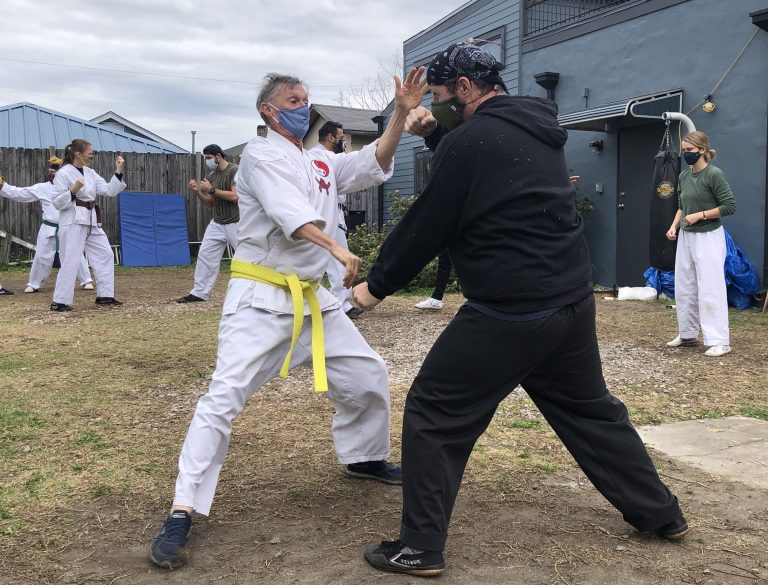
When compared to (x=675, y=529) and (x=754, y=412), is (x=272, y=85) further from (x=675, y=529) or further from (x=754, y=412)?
(x=754, y=412)

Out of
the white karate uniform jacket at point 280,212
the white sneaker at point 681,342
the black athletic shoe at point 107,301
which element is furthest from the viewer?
the black athletic shoe at point 107,301

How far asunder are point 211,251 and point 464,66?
26.3 feet

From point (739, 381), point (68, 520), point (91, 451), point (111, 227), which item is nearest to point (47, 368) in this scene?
point (91, 451)

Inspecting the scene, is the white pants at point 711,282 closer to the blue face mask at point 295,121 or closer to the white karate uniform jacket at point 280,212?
the white karate uniform jacket at point 280,212

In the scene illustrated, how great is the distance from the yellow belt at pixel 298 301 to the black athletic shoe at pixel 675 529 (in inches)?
60.3

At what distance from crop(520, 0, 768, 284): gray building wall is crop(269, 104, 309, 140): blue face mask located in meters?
8.18

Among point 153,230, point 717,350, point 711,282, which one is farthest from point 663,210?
point 153,230

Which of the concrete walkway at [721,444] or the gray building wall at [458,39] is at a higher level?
the gray building wall at [458,39]

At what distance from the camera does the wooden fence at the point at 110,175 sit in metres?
17.6

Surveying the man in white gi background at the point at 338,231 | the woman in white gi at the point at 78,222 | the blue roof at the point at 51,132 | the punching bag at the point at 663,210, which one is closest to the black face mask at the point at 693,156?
the punching bag at the point at 663,210

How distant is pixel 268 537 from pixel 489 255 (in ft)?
5.06

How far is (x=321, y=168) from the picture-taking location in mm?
3875

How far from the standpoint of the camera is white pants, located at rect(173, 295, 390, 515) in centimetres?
331

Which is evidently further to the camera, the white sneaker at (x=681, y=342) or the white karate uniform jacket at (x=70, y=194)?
the white karate uniform jacket at (x=70, y=194)
